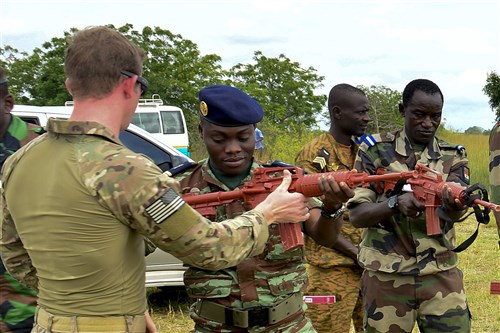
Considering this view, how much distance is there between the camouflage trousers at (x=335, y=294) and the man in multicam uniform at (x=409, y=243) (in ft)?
2.67

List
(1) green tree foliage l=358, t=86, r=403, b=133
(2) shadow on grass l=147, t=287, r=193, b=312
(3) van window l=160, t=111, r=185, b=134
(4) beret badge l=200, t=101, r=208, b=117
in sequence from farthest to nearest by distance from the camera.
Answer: (1) green tree foliage l=358, t=86, r=403, b=133
(3) van window l=160, t=111, r=185, b=134
(2) shadow on grass l=147, t=287, r=193, b=312
(4) beret badge l=200, t=101, r=208, b=117

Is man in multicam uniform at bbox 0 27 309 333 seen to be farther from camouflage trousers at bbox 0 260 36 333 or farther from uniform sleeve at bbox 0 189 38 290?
camouflage trousers at bbox 0 260 36 333

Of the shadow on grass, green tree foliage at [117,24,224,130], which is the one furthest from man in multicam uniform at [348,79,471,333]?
green tree foliage at [117,24,224,130]

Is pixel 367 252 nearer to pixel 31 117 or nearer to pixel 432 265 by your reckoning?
pixel 432 265

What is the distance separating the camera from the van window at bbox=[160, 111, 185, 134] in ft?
70.2

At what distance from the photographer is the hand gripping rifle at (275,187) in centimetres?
255

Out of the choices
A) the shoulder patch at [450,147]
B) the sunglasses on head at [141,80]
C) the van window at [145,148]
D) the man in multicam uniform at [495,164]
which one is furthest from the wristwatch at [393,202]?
the van window at [145,148]

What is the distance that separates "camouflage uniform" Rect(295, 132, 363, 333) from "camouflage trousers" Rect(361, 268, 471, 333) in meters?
0.87

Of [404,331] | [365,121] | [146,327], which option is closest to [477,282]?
[365,121]

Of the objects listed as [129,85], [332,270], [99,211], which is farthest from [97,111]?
[332,270]

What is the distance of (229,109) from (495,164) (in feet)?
6.18

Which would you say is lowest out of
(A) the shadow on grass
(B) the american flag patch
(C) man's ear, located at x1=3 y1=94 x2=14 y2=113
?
(A) the shadow on grass

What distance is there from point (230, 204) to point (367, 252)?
1.19 metres

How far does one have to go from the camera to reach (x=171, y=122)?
21.5 metres
